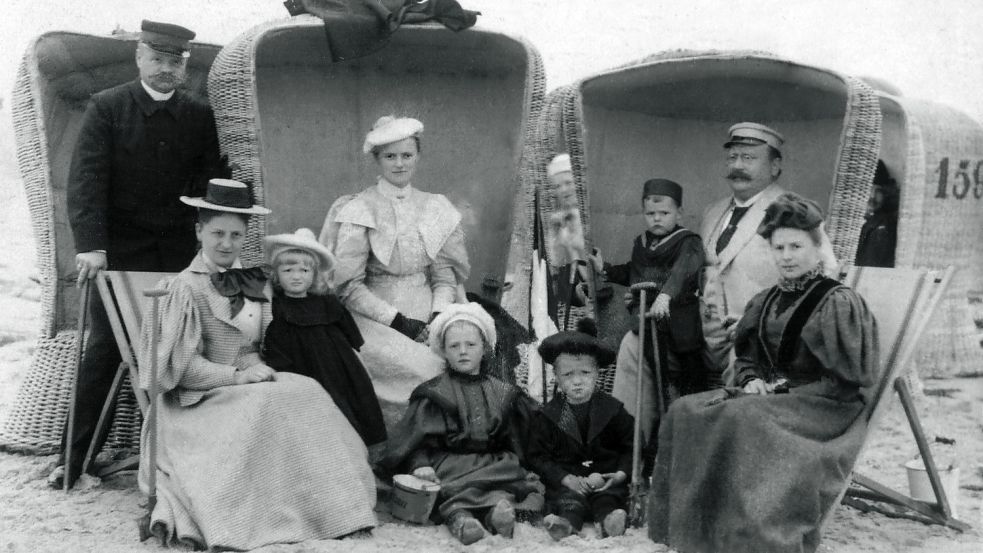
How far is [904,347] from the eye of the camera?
391 cm

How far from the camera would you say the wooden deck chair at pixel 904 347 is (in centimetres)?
388

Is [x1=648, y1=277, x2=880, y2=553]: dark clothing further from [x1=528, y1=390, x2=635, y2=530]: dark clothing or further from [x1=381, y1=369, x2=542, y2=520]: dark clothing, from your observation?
[x1=381, y1=369, x2=542, y2=520]: dark clothing

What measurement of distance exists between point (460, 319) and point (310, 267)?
2.20ft

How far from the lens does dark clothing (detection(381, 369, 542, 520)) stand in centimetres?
388

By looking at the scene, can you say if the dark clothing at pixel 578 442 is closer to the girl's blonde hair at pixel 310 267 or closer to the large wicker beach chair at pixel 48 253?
the girl's blonde hair at pixel 310 267

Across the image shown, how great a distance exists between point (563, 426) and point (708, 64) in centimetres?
213

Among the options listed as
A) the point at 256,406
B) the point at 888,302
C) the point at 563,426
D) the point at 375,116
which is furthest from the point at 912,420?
the point at 375,116

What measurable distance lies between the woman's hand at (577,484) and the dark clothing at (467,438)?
0.13 meters

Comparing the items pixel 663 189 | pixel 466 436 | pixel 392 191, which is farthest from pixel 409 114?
pixel 466 436

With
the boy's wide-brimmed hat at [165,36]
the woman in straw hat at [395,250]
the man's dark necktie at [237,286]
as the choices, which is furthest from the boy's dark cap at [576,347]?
the boy's wide-brimmed hat at [165,36]

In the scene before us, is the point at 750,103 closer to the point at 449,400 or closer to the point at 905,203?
the point at 905,203

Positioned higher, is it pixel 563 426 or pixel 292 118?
pixel 292 118

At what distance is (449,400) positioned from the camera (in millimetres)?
4008

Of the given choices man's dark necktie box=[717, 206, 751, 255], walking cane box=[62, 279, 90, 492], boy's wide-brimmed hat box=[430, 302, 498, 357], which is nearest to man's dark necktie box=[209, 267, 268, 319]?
walking cane box=[62, 279, 90, 492]
